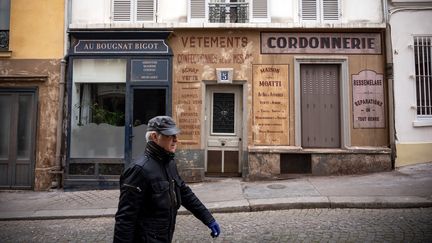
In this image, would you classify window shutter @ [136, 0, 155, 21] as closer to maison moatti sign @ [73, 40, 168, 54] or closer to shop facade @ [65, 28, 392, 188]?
shop facade @ [65, 28, 392, 188]

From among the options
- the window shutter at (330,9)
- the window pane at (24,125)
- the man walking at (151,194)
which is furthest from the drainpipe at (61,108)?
the man walking at (151,194)

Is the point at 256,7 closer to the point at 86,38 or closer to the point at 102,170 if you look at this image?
the point at 86,38

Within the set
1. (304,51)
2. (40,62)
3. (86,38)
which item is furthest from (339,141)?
(40,62)

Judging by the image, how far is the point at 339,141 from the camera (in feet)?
32.0

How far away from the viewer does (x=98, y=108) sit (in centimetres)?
995

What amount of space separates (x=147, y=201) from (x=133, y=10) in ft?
27.1

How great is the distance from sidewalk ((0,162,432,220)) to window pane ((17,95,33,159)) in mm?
1109

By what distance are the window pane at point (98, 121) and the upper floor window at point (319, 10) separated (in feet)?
17.5

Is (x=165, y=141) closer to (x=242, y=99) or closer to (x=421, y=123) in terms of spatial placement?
(x=242, y=99)

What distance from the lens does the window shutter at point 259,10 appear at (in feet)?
32.1

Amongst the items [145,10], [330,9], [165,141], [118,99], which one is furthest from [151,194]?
[330,9]

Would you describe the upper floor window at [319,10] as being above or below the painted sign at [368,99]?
above

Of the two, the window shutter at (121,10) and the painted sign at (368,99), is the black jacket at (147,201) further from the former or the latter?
the window shutter at (121,10)

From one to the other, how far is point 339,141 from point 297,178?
1569mm
